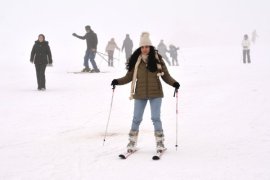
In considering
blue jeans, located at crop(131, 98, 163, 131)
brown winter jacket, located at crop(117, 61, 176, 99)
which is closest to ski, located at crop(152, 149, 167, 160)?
blue jeans, located at crop(131, 98, 163, 131)

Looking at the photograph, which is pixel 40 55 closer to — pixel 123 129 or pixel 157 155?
pixel 123 129

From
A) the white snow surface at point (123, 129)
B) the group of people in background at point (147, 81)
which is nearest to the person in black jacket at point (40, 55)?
the white snow surface at point (123, 129)

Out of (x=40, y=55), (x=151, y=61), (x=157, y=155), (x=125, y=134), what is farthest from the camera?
(x=40, y=55)

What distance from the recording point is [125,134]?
27.3 ft

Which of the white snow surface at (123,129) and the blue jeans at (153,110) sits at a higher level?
the blue jeans at (153,110)

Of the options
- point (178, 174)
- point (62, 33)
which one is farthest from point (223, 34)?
point (178, 174)

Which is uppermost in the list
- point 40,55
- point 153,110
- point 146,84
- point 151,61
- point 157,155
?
point 40,55

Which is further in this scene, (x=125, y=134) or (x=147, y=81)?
(x=125, y=134)

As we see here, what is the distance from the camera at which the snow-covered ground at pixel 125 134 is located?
595 centimetres

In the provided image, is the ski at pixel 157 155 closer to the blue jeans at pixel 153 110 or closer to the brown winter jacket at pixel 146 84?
the blue jeans at pixel 153 110

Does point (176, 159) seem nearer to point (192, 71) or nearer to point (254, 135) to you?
point (254, 135)

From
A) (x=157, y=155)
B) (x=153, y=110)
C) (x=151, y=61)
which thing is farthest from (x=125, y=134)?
(x=151, y=61)

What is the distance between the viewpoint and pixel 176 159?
6500 millimetres

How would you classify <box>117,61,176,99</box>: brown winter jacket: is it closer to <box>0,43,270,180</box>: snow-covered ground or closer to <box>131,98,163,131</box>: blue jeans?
<box>131,98,163,131</box>: blue jeans
